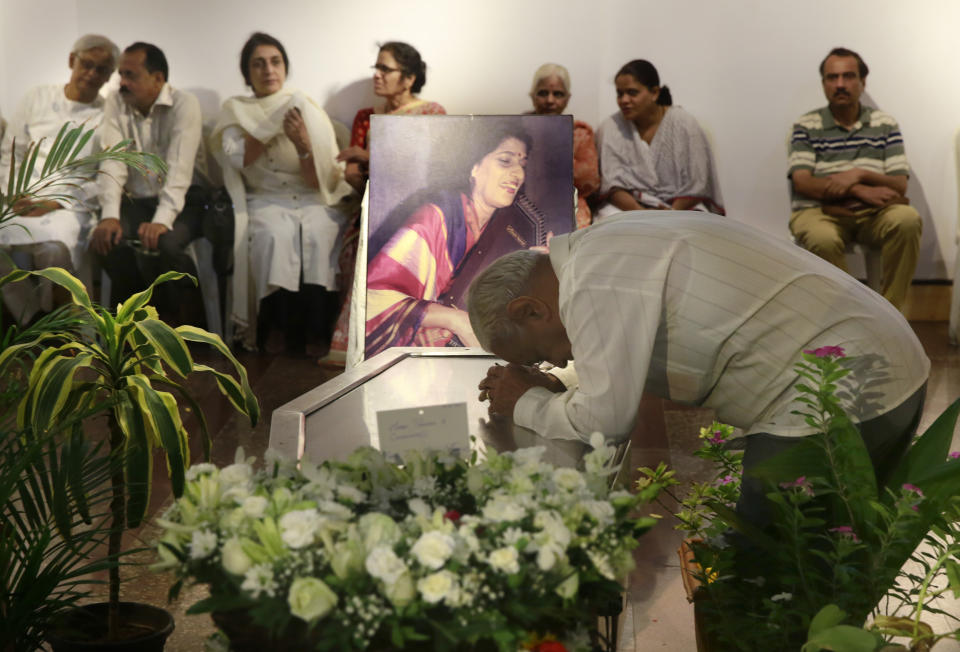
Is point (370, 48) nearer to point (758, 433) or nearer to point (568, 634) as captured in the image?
point (758, 433)

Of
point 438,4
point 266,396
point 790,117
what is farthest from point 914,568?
point 438,4

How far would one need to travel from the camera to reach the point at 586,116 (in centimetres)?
648

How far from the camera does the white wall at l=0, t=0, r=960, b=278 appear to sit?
6.49 m

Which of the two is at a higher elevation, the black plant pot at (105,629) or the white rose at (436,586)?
the white rose at (436,586)

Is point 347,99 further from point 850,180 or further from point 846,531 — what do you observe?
point 846,531

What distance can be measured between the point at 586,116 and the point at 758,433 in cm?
468

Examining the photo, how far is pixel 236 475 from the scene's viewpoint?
1.41 m

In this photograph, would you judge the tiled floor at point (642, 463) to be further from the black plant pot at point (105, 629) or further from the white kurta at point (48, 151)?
the white kurta at point (48, 151)

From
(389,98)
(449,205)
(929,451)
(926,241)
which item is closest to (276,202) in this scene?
(389,98)

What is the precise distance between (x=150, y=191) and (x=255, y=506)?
4881 millimetres

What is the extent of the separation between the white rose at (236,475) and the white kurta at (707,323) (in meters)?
0.66

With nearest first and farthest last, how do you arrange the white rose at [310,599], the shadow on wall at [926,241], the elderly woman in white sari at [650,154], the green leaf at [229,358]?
the white rose at [310,599]
the green leaf at [229,358]
the elderly woman in white sari at [650,154]
the shadow on wall at [926,241]

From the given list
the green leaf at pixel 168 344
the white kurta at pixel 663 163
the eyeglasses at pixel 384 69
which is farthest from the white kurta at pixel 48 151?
the green leaf at pixel 168 344

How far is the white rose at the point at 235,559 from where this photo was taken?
4.12ft
